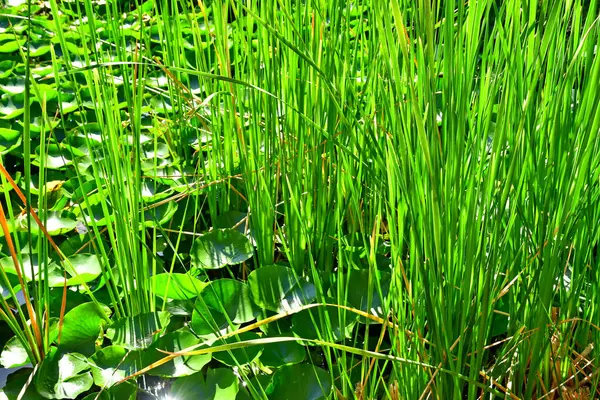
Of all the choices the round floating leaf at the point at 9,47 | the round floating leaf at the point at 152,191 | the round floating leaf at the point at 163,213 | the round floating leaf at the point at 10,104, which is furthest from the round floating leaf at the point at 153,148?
the round floating leaf at the point at 9,47

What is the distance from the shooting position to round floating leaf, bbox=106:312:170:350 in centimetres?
96

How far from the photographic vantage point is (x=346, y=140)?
1.09 metres

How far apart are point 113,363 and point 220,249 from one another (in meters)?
0.28

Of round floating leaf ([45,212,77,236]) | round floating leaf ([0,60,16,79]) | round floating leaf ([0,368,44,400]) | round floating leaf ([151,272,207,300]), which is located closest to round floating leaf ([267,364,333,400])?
round floating leaf ([151,272,207,300])

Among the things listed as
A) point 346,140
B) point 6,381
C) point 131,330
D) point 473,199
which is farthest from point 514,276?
point 6,381

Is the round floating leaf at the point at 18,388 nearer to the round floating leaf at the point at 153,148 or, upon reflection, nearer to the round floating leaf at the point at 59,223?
the round floating leaf at the point at 59,223

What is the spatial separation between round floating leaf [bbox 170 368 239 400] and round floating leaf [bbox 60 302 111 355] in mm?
161

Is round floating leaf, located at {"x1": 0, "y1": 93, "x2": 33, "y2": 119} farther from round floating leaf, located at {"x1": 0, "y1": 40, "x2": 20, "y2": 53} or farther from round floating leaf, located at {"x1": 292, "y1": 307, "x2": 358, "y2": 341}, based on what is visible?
round floating leaf, located at {"x1": 292, "y1": 307, "x2": 358, "y2": 341}

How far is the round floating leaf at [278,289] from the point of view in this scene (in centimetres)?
103

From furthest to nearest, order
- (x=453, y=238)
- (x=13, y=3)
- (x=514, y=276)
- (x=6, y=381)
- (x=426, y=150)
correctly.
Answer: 1. (x=13, y=3)
2. (x=6, y=381)
3. (x=514, y=276)
4. (x=453, y=238)
5. (x=426, y=150)

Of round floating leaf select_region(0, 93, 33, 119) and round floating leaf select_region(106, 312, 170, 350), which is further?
round floating leaf select_region(0, 93, 33, 119)

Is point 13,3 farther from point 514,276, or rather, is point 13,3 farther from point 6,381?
point 514,276

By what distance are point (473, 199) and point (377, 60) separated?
0.28 m

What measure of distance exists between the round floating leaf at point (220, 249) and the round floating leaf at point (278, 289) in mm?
98
